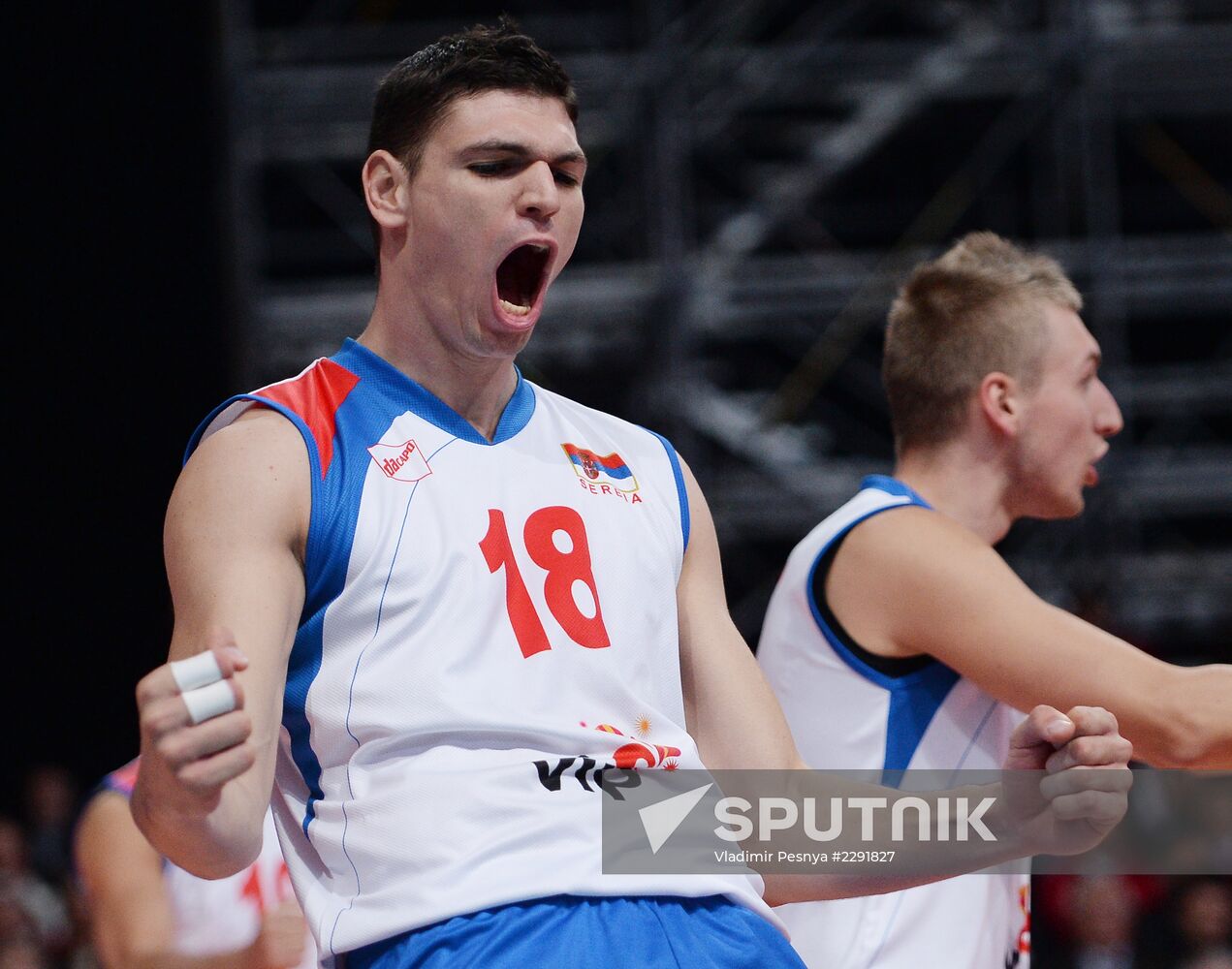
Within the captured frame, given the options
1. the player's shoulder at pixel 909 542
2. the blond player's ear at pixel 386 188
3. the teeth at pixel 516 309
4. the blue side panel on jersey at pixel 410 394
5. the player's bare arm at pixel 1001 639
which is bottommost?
the player's bare arm at pixel 1001 639

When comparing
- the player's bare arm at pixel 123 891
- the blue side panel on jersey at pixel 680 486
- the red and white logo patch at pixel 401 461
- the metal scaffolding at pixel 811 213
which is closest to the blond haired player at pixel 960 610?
the blue side panel on jersey at pixel 680 486

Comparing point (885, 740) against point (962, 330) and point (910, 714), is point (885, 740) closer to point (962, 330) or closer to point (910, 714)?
point (910, 714)

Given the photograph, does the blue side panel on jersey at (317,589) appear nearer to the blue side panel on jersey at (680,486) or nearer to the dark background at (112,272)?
the blue side panel on jersey at (680,486)

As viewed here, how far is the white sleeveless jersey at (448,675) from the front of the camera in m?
2.06

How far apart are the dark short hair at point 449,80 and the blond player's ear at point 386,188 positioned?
1cm

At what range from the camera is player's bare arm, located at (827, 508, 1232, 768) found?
2791 millimetres

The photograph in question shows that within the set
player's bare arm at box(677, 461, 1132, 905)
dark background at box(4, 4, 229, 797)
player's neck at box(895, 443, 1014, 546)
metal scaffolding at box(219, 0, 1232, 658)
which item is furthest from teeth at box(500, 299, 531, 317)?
metal scaffolding at box(219, 0, 1232, 658)

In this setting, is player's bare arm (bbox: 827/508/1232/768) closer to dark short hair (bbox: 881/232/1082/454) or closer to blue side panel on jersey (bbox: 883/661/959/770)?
blue side panel on jersey (bbox: 883/661/959/770)

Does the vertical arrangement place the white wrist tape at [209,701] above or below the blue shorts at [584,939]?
above

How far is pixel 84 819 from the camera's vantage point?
Answer: 4184 mm

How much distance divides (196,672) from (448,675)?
461 mm

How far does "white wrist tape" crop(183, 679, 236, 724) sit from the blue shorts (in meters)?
0.48

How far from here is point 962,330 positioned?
339 cm

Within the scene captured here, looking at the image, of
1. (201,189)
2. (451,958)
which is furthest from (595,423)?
(201,189)
